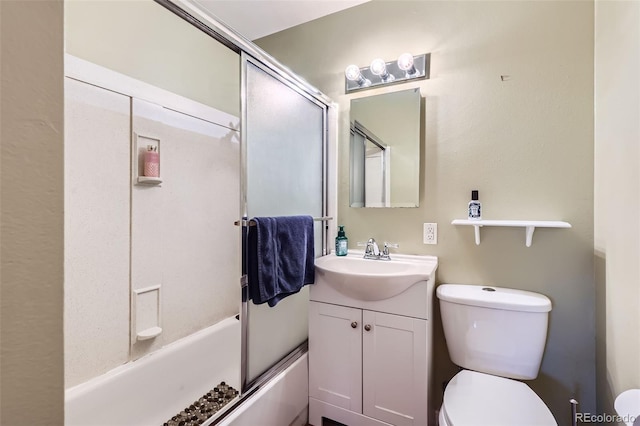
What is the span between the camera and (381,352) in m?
1.46

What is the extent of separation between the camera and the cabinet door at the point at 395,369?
1.38 metres

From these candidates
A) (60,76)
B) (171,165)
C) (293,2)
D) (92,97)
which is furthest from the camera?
(293,2)

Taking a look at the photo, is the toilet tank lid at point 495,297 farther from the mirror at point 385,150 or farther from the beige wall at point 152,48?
the beige wall at point 152,48

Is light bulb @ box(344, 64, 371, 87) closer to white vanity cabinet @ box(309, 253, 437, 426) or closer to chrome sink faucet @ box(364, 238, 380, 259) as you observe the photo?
chrome sink faucet @ box(364, 238, 380, 259)

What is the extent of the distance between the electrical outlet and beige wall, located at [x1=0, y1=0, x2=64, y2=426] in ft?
5.54

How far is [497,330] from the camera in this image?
1.35 metres

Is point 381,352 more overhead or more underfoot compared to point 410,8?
more underfoot

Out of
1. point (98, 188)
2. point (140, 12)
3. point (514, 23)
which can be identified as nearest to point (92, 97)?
point (98, 188)

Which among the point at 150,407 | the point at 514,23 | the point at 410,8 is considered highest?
the point at 410,8

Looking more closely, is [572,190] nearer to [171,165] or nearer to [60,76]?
[60,76]

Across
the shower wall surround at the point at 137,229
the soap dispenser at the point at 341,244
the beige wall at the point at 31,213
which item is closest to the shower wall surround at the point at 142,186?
the shower wall surround at the point at 137,229

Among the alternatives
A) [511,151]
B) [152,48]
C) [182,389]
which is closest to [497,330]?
[511,151]

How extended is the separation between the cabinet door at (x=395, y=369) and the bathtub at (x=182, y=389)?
0.41m

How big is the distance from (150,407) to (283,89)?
1.87 metres
